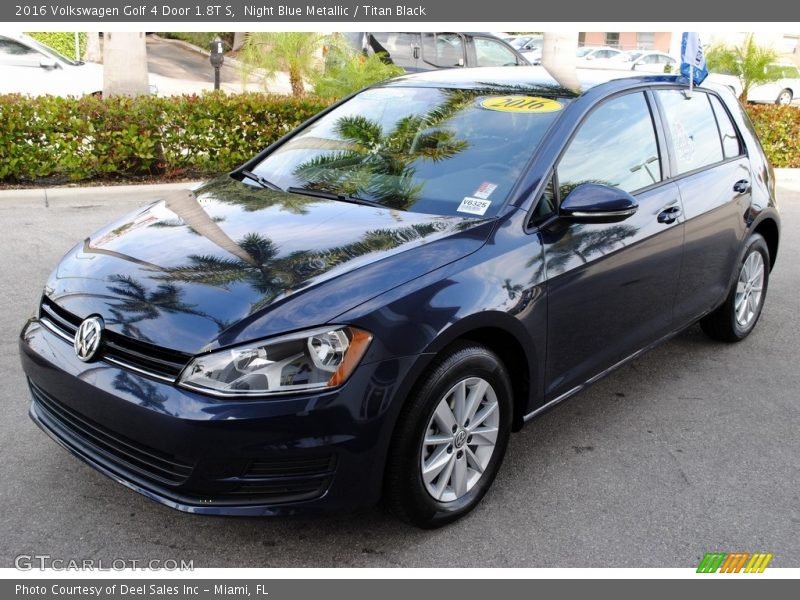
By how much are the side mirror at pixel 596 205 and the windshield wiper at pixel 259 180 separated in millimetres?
1351

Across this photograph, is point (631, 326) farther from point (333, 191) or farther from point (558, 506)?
point (333, 191)

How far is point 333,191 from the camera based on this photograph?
3826 mm

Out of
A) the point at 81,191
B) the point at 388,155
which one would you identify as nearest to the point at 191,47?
the point at 81,191

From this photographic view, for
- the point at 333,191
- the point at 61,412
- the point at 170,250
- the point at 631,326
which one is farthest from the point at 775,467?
the point at 61,412

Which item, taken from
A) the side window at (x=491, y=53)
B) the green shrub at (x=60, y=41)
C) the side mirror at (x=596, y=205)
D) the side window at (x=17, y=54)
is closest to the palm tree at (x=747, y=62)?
the side window at (x=491, y=53)

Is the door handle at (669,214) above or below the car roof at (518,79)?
below

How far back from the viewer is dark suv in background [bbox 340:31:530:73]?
13.9m

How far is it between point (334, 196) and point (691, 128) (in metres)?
2.12

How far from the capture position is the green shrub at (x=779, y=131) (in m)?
12.7

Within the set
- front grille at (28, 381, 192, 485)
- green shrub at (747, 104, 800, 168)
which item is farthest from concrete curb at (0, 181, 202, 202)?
green shrub at (747, 104, 800, 168)

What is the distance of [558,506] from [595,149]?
1597 millimetres

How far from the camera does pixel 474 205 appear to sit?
3498mm

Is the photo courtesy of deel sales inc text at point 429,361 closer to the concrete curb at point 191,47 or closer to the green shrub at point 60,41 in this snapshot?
the concrete curb at point 191,47
